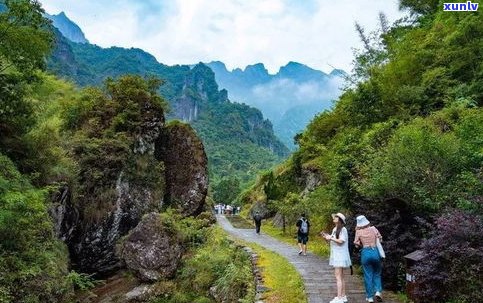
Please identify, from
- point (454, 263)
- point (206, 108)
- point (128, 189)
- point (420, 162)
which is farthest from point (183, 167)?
point (206, 108)

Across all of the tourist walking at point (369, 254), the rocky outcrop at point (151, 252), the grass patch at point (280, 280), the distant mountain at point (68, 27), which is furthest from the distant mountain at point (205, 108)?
the tourist walking at point (369, 254)

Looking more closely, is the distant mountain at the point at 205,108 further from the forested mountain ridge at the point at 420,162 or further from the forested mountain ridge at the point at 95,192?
the forested mountain ridge at the point at 420,162

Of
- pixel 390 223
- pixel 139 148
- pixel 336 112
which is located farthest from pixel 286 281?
pixel 336 112

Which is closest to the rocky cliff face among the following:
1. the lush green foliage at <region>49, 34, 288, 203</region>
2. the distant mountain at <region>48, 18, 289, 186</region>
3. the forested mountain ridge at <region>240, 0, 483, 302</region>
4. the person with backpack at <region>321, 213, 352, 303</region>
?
the forested mountain ridge at <region>240, 0, 483, 302</region>

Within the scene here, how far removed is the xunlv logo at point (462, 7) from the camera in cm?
1978

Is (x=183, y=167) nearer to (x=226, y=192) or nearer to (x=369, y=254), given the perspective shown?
(x=369, y=254)

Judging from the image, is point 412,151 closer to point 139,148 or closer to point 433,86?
point 433,86

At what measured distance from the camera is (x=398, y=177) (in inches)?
444

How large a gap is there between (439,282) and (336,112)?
21.3m

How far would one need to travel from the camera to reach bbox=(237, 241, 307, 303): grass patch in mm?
9586

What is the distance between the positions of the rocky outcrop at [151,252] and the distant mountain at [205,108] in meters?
69.5

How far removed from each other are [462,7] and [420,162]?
13662 mm

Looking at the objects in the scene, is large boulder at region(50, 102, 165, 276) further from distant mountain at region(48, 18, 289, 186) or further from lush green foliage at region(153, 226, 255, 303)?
distant mountain at region(48, 18, 289, 186)

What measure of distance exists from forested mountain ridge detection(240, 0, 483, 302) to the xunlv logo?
37 centimetres
